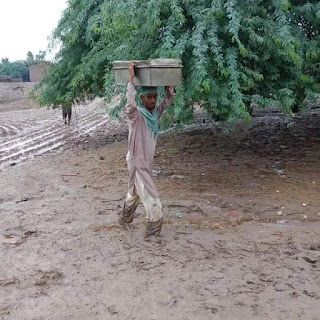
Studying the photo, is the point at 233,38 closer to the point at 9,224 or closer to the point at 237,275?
the point at 237,275

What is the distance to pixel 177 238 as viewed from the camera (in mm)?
4832

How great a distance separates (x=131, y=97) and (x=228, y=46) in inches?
85.0

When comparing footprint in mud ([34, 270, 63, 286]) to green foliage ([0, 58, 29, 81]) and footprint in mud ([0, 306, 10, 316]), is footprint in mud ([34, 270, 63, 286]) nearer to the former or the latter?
footprint in mud ([0, 306, 10, 316])

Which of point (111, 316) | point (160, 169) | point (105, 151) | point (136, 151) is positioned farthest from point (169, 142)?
point (111, 316)

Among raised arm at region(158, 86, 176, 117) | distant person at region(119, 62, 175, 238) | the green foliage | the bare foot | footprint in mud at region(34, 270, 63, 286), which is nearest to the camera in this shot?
footprint in mud at region(34, 270, 63, 286)

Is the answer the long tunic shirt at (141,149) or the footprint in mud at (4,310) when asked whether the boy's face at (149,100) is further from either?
the footprint in mud at (4,310)

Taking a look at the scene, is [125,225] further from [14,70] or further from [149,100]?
[14,70]

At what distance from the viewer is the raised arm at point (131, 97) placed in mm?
4223

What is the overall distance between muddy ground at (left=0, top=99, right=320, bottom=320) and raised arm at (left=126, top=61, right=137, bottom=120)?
1.42 m

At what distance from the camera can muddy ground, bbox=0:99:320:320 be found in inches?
140

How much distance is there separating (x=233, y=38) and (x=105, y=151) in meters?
5.42

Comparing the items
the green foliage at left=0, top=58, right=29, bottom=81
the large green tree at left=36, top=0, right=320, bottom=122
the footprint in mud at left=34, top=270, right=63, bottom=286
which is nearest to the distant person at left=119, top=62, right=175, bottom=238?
the large green tree at left=36, top=0, right=320, bottom=122

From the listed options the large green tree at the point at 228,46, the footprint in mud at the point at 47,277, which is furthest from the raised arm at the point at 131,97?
the footprint in mud at the point at 47,277

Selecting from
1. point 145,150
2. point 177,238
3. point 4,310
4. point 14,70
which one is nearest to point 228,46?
point 145,150
